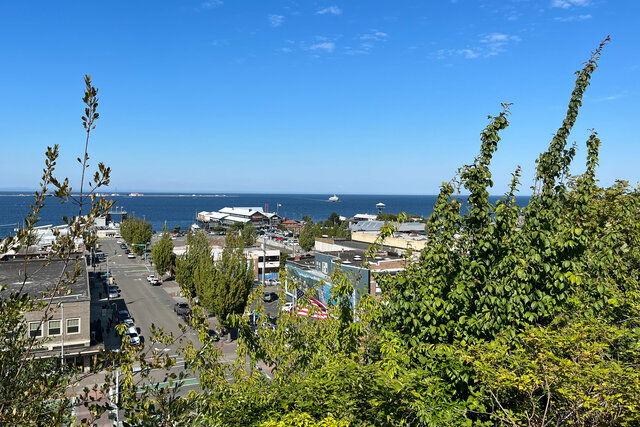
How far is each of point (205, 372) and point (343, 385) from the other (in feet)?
10.4

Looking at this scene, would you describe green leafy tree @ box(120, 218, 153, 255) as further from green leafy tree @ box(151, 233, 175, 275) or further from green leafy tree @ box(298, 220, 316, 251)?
green leafy tree @ box(298, 220, 316, 251)

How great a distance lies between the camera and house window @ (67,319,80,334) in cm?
2972

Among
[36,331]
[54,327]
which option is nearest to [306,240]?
[54,327]

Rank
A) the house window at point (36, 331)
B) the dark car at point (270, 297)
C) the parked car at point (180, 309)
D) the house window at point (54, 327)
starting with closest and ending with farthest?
1. the house window at point (36, 331)
2. the house window at point (54, 327)
3. the parked car at point (180, 309)
4. the dark car at point (270, 297)

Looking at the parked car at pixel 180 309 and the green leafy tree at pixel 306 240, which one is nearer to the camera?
the parked car at pixel 180 309

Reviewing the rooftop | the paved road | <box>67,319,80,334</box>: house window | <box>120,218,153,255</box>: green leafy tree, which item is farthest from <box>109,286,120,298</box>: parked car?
<box>120,218,153,255</box>: green leafy tree

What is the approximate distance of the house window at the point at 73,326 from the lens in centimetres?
2972

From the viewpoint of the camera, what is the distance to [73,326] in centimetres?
2983

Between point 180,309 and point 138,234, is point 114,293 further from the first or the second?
point 138,234

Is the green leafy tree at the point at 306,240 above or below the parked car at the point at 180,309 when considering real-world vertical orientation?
above

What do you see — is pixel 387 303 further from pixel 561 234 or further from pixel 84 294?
pixel 84 294

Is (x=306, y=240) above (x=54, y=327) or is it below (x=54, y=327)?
below

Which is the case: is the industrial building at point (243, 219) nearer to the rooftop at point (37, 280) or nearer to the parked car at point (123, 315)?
the parked car at point (123, 315)

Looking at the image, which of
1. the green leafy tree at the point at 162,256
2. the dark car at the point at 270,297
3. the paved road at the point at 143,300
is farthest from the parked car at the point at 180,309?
the green leafy tree at the point at 162,256
